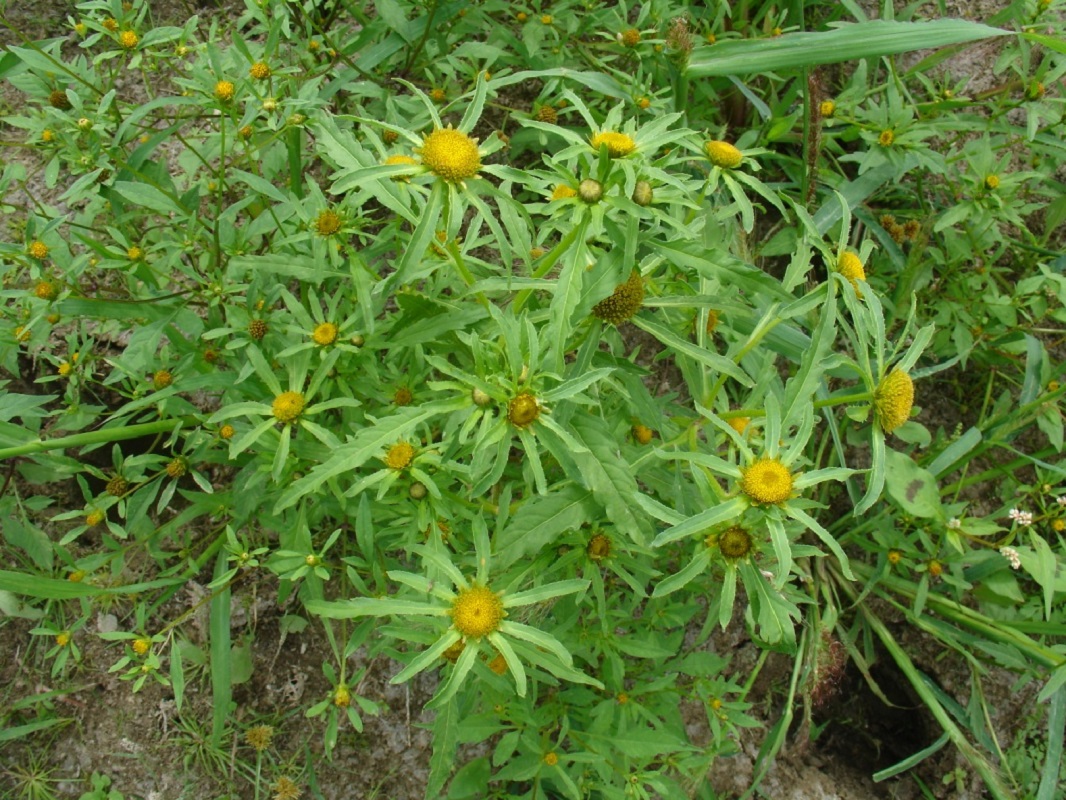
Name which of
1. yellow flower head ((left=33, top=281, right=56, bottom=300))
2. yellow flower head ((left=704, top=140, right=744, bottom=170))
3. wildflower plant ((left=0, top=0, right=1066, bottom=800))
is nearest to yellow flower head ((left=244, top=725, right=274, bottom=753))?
wildflower plant ((left=0, top=0, right=1066, bottom=800))

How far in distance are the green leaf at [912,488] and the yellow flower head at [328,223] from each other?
2.02 metres

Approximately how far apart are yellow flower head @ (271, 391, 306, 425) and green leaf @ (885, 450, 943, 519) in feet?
6.56

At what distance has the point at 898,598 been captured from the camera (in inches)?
126

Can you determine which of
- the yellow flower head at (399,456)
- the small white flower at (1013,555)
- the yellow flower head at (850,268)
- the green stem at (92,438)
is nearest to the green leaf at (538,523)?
the yellow flower head at (399,456)

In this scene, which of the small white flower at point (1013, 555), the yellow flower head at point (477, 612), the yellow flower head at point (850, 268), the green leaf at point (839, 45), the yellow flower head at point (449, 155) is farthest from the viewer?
the small white flower at point (1013, 555)

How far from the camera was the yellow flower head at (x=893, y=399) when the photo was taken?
1.77 metres

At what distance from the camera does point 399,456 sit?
6.39 feet

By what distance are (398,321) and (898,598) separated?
2430mm

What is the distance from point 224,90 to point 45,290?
2.51 ft

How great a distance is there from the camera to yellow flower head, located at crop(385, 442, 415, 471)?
195 cm

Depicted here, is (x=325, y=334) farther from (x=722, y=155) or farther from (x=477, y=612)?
(x=722, y=155)

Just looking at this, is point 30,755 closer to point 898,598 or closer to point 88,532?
point 88,532

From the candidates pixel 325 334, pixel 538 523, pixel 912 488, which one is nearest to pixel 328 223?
pixel 325 334

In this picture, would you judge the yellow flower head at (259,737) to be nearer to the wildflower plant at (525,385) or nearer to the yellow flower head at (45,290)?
the wildflower plant at (525,385)
